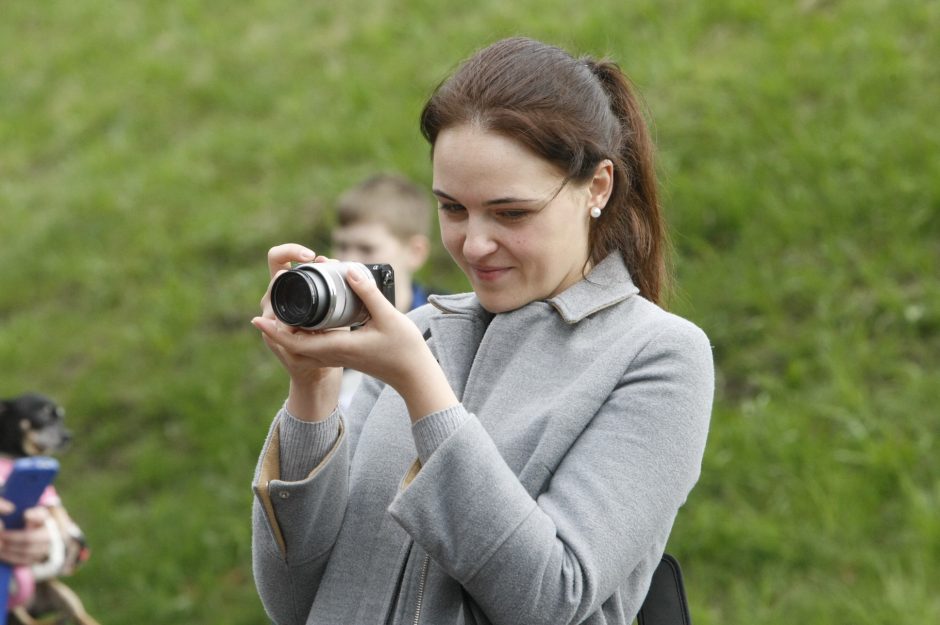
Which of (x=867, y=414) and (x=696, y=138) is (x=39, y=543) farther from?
(x=696, y=138)

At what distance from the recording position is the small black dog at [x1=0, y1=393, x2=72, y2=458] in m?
3.80

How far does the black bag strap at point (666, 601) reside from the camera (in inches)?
80.6

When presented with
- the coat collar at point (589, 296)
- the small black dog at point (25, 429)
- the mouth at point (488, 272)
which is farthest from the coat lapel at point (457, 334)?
the small black dog at point (25, 429)

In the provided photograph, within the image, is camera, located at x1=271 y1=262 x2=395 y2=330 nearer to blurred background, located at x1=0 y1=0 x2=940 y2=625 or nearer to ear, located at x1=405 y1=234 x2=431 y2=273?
blurred background, located at x1=0 y1=0 x2=940 y2=625

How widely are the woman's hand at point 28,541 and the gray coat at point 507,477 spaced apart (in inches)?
73.6

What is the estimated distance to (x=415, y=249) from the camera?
4.72 m

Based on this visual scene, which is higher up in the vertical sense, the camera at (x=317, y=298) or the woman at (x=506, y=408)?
the camera at (x=317, y=298)

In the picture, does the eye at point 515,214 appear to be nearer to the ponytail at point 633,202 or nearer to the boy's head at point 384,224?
the ponytail at point 633,202

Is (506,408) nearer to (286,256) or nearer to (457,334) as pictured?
(457,334)

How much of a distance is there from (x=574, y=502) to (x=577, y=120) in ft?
1.96

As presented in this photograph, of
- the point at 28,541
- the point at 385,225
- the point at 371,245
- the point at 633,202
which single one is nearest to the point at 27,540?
the point at 28,541

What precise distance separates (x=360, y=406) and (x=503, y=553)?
0.53m

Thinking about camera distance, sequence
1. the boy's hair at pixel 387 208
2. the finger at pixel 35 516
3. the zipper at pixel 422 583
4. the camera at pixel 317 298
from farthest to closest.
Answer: the boy's hair at pixel 387 208 < the finger at pixel 35 516 < the zipper at pixel 422 583 < the camera at pixel 317 298

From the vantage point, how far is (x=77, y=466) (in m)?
5.97
